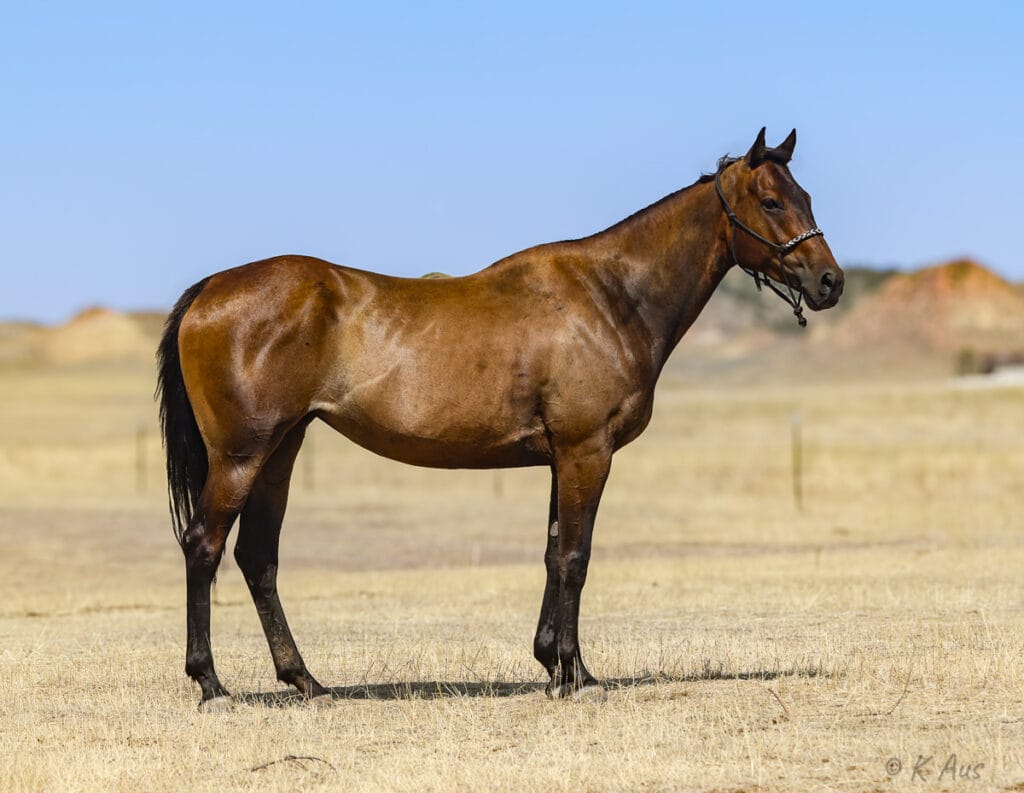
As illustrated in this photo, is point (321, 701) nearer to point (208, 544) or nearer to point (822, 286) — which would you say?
point (208, 544)

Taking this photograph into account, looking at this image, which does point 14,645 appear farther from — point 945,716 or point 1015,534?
point 1015,534

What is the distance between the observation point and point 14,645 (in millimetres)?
12664

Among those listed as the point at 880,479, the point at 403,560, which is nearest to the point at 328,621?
the point at 403,560

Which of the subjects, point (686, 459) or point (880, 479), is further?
point (686, 459)

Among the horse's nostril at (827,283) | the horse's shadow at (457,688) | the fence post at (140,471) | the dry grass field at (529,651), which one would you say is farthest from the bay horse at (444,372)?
the fence post at (140,471)

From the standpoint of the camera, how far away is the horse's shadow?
9.58m

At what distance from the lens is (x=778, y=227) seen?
9.66 m

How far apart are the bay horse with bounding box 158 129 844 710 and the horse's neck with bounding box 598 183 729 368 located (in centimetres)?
2

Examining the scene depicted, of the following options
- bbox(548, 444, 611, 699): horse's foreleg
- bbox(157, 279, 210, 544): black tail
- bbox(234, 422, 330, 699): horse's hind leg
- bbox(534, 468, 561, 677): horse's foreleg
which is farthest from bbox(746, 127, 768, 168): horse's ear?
bbox(157, 279, 210, 544): black tail

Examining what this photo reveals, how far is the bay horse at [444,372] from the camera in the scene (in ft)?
30.2

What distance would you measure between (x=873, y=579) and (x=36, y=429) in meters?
54.5

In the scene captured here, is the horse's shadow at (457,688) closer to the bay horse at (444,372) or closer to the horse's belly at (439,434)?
the bay horse at (444,372)

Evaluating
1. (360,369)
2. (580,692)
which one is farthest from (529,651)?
(360,369)

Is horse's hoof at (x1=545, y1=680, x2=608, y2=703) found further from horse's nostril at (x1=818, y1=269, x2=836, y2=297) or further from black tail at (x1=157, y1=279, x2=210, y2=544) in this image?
horse's nostril at (x1=818, y1=269, x2=836, y2=297)
